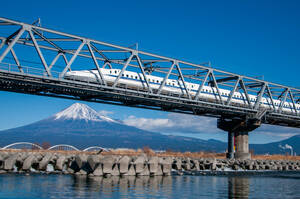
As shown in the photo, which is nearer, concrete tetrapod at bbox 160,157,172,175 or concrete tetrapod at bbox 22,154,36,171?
concrete tetrapod at bbox 22,154,36,171

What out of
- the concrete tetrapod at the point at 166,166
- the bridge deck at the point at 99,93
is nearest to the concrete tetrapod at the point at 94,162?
the concrete tetrapod at the point at 166,166

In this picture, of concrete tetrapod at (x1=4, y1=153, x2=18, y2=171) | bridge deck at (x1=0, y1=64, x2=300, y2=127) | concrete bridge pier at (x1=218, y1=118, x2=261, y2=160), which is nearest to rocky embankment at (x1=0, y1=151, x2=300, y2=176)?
concrete tetrapod at (x1=4, y1=153, x2=18, y2=171)

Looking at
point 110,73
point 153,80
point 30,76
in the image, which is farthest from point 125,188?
point 153,80

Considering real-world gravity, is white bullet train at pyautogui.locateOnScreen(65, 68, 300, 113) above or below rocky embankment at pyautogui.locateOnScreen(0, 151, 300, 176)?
above

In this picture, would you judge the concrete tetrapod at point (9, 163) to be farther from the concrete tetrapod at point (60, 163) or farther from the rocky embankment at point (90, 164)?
the concrete tetrapod at point (60, 163)

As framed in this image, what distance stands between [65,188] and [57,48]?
1176 inches

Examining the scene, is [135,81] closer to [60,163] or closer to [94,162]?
[60,163]

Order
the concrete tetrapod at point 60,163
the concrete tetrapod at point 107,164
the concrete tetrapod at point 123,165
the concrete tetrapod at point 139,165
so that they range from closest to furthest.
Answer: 1. the concrete tetrapod at point 107,164
2. the concrete tetrapod at point 123,165
3. the concrete tetrapod at point 139,165
4. the concrete tetrapod at point 60,163

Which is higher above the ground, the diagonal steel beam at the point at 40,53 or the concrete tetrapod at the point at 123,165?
the diagonal steel beam at the point at 40,53

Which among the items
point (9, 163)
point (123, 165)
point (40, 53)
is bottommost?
point (9, 163)

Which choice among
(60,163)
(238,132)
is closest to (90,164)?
(60,163)

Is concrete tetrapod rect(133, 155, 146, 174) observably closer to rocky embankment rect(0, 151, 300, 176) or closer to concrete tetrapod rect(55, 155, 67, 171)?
rocky embankment rect(0, 151, 300, 176)

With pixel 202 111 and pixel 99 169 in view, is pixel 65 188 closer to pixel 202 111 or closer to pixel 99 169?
pixel 99 169

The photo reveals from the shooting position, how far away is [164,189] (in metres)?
Result: 21.5
